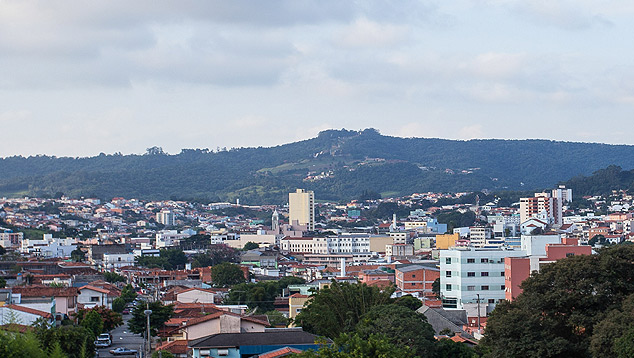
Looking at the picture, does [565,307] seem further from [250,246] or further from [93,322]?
[250,246]

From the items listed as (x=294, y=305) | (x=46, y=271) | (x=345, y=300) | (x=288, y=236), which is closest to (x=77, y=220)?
(x=288, y=236)

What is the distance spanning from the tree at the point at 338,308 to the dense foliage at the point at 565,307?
353 inches

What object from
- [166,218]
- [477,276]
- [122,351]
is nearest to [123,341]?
[122,351]

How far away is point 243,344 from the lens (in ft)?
98.2

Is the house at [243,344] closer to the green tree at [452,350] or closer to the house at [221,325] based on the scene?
the house at [221,325]

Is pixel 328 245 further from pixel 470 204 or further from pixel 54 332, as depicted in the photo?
pixel 54 332

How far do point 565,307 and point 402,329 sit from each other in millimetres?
4749

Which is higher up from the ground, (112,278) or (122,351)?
(122,351)

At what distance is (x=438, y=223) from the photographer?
150125 mm

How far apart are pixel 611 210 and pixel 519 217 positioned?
1354 centimetres

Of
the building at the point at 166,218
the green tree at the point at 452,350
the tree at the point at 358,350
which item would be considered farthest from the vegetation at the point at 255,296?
the building at the point at 166,218

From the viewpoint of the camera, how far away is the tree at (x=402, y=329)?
90.7 ft

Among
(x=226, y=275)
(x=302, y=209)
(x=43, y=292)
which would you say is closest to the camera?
(x=43, y=292)

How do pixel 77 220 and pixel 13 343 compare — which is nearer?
pixel 13 343
